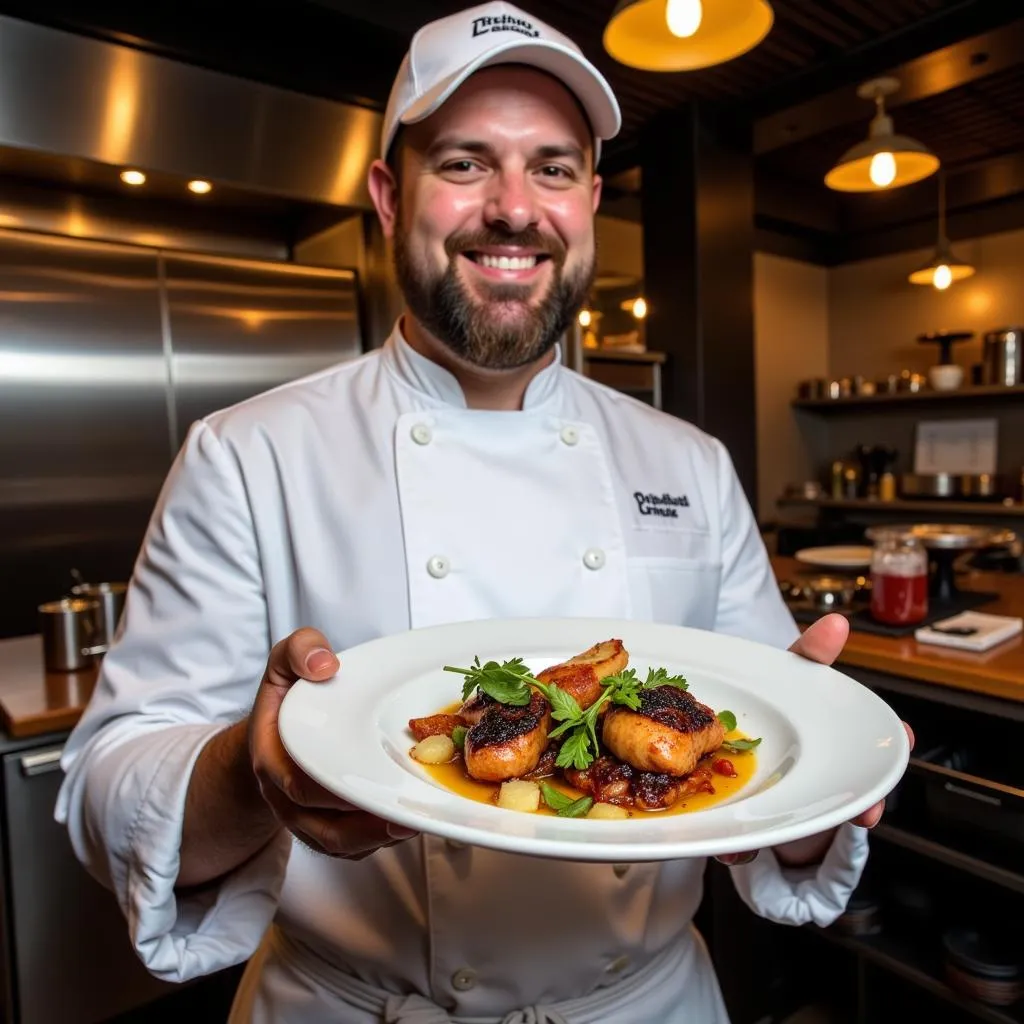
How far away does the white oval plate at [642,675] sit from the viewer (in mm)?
558

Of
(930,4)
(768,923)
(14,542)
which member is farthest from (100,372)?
(930,4)

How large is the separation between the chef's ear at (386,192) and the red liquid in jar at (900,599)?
1797 mm

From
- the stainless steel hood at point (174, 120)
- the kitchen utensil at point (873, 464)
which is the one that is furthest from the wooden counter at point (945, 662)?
the kitchen utensil at point (873, 464)

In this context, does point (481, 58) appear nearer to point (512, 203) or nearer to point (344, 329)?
point (512, 203)

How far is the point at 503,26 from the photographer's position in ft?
4.24

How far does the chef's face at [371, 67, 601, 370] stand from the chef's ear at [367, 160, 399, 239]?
10 centimetres

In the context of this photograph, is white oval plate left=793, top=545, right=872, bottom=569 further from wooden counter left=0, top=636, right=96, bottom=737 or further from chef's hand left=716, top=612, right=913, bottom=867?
wooden counter left=0, top=636, right=96, bottom=737

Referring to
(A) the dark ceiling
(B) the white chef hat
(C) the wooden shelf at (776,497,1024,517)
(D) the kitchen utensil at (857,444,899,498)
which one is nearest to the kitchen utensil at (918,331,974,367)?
(D) the kitchen utensil at (857,444,899,498)

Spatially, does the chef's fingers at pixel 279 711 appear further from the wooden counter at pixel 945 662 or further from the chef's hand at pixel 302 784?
the wooden counter at pixel 945 662

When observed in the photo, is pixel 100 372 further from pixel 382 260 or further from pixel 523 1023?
pixel 523 1023

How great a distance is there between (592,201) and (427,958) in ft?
4.01

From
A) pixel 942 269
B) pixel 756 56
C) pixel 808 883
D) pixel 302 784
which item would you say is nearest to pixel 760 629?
pixel 808 883

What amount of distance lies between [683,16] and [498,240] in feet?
4.39

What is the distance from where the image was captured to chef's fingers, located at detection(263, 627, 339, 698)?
0.77 m
